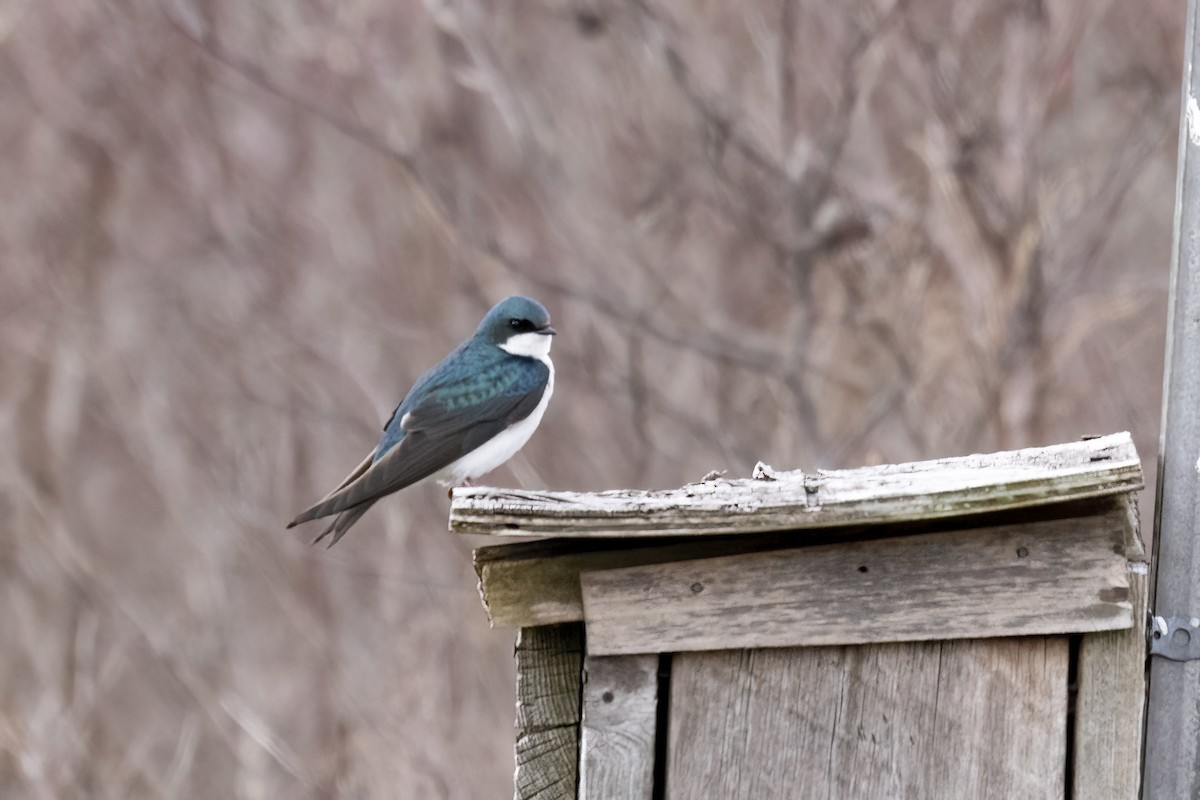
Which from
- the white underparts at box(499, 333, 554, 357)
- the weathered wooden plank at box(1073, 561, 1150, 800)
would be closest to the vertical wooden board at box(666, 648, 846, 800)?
the weathered wooden plank at box(1073, 561, 1150, 800)

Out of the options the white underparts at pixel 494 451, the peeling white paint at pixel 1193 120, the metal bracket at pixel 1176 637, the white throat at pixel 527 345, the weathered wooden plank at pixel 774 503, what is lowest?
the metal bracket at pixel 1176 637

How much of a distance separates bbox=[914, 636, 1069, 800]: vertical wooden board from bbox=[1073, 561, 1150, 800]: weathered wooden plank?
0.03m

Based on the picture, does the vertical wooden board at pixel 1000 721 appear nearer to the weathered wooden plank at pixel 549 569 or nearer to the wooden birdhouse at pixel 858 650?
A: the wooden birdhouse at pixel 858 650

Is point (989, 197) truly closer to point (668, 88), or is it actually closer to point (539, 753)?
point (668, 88)

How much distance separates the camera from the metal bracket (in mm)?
1994

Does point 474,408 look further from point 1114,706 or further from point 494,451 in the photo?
point 1114,706

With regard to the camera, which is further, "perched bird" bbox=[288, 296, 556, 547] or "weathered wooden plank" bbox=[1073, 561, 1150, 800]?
"perched bird" bbox=[288, 296, 556, 547]

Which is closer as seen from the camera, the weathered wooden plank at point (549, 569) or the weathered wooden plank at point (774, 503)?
the weathered wooden plank at point (774, 503)

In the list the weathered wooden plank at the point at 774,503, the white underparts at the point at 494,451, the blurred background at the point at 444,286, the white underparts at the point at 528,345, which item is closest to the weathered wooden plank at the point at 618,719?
the weathered wooden plank at the point at 774,503

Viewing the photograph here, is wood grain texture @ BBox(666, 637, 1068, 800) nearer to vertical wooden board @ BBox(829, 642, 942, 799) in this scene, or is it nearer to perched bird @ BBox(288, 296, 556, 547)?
vertical wooden board @ BBox(829, 642, 942, 799)

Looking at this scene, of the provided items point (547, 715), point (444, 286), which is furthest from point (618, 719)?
point (444, 286)

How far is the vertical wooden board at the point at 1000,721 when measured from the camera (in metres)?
2.04

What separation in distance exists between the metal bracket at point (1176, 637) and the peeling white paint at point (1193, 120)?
2.20 feet

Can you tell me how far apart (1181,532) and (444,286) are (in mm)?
4290
